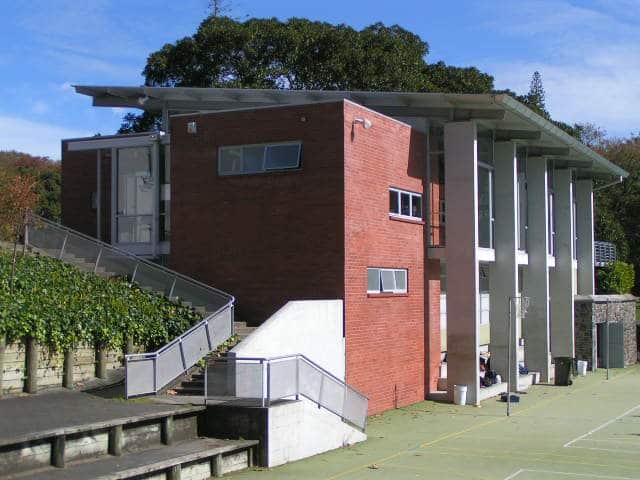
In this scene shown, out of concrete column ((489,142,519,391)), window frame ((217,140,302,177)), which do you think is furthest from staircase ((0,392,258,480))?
concrete column ((489,142,519,391))

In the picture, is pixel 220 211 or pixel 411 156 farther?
pixel 411 156

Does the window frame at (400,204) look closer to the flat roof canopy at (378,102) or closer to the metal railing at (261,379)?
the flat roof canopy at (378,102)

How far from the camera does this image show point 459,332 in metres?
27.0

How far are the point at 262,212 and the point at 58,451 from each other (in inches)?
466

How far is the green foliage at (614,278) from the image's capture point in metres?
47.6

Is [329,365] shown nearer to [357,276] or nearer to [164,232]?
[357,276]

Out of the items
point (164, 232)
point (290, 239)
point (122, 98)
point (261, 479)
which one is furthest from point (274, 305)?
point (122, 98)

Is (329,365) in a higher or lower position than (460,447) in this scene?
higher

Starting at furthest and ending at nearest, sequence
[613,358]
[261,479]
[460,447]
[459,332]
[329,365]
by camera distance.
Result: [613,358], [459,332], [329,365], [460,447], [261,479]

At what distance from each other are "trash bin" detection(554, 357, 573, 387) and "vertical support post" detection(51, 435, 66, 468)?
23381mm

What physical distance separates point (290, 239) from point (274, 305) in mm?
1785

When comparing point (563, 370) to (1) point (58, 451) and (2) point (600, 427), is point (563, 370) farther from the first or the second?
(1) point (58, 451)

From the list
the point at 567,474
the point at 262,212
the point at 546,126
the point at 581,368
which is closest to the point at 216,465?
the point at 567,474

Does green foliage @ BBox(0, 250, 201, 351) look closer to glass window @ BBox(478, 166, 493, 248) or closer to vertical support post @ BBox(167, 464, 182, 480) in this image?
vertical support post @ BBox(167, 464, 182, 480)
